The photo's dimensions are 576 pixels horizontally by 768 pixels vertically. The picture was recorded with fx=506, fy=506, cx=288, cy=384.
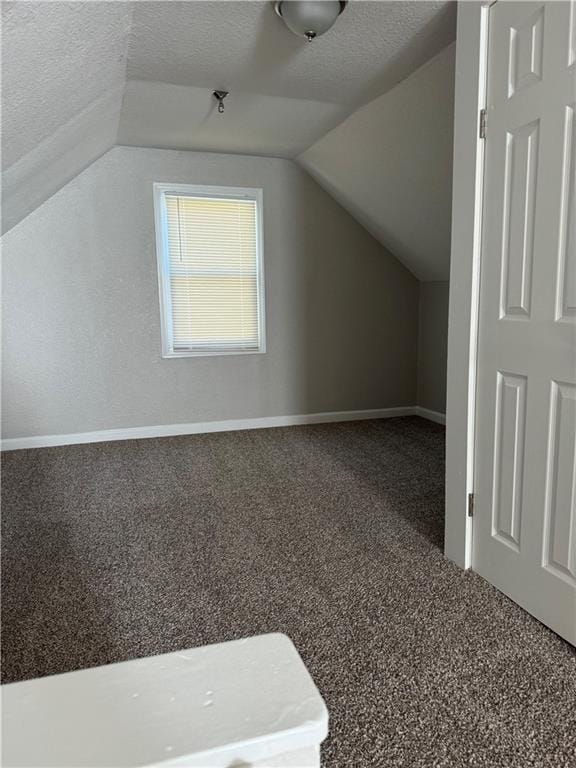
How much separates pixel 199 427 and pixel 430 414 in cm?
209

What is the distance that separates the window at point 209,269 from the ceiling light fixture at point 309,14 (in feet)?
7.20

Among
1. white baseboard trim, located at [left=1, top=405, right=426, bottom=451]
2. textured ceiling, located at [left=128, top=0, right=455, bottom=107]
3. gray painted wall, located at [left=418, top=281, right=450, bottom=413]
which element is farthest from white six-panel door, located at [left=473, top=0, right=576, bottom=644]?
white baseboard trim, located at [left=1, top=405, right=426, bottom=451]

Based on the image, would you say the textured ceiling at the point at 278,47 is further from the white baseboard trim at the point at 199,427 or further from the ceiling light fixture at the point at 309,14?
the white baseboard trim at the point at 199,427

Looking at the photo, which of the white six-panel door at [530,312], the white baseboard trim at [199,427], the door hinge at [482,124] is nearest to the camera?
the white six-panel door at [530,312]

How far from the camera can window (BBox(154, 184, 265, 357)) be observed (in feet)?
13.2

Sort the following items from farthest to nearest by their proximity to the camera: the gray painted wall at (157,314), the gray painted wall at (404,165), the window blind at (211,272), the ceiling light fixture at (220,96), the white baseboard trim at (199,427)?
the window blind at (211,272) → the white baseboard trim at (199,427) → the gray painted wall at (157,314) → the ceiling light fixture at (220,96) → the gray painted wall at (404,165)

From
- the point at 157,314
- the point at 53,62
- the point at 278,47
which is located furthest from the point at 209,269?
the point at 53,62

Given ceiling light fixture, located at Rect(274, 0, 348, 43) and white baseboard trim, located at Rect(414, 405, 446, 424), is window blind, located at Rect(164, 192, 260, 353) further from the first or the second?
ceiling light fixture, located at Rect(274, 0, 348, 43)

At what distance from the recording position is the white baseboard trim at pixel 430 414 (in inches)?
176

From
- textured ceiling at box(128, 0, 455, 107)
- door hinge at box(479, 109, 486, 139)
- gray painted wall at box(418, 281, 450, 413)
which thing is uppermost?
textured ceiling at box(128, 0, 455, 107)

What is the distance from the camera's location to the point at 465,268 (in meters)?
1.91

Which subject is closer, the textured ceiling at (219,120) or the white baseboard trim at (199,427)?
the textured ceiling at (219,120)

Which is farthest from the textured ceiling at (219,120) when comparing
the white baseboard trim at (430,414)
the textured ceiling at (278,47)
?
the white baseboard trim at (430,414)

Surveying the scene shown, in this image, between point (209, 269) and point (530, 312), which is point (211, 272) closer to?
point (209, 269)
